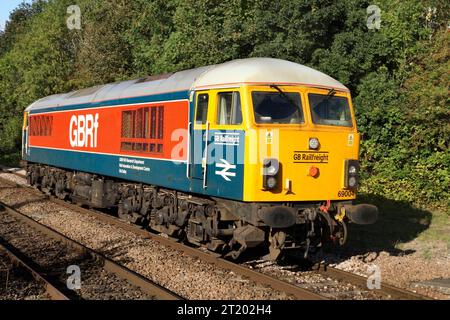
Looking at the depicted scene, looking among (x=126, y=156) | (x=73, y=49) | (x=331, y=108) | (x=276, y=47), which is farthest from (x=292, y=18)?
(x=73, y=49)

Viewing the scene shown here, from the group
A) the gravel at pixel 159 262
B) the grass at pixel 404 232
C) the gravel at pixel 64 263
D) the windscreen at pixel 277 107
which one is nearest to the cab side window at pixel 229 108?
the windscreen at pixel 277 107

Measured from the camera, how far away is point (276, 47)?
2000 cm

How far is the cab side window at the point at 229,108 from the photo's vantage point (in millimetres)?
9102

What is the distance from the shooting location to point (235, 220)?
31.5ft

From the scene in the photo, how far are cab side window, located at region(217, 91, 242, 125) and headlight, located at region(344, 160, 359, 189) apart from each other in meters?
2.00

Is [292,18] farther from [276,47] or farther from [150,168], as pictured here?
[150,168]

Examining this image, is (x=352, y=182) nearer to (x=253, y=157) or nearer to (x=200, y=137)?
(x=253, y=157)

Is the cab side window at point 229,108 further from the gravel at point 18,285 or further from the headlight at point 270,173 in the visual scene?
the gravel at point 18,285

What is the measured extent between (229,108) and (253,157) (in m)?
1.07

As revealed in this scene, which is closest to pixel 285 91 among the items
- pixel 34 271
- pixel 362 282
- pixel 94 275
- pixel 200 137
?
pixel 200 137

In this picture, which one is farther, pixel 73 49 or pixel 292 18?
pixel 73 49

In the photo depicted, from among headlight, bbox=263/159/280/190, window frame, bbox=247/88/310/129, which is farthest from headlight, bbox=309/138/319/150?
headlight, bbox=263/159/280/190
